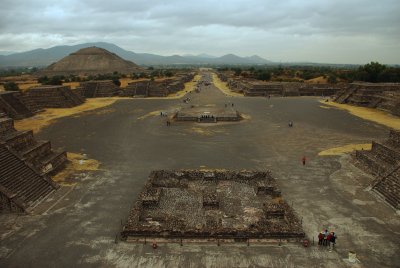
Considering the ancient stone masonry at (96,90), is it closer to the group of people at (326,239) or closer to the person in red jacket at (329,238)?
the group of people at (326,239)

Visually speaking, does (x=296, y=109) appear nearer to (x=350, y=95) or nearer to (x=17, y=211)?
(x=350, y=95)

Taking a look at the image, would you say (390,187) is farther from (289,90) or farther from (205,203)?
(289,90)

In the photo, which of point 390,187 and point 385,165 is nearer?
point 390,187

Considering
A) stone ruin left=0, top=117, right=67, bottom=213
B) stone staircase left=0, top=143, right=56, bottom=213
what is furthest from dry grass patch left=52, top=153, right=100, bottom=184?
stone staircase left=0, top=143, right=56, bottom=213

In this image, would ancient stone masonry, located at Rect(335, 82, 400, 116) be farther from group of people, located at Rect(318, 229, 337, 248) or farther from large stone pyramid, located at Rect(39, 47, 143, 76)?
large stone pyramid, located at Rect(39, 47, 143, 76)

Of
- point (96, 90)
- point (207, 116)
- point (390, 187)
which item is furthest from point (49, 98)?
point (390, 187)

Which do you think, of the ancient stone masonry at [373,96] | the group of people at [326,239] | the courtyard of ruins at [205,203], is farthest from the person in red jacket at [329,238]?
the ancient stone masonry at [373,96]
